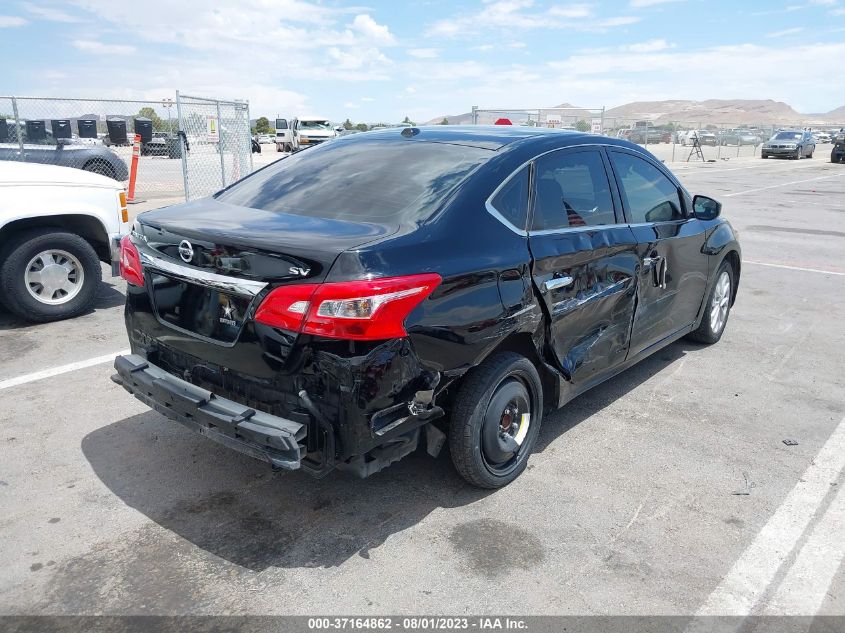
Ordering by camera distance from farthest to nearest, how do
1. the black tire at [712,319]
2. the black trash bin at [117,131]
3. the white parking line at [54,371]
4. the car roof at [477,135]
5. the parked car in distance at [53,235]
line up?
the black trash bin at [117,131], the parked car in distance at [53,235], the black tire at [712,319], the white parking line at [54,371], the car roof at [477,135]

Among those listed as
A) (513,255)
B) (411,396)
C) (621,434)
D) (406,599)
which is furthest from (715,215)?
(406,599)

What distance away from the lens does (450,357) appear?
302cm

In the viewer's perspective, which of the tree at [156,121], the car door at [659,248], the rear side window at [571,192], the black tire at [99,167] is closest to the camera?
the rear side window at [571,192]

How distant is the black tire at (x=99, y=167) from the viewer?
14.5m

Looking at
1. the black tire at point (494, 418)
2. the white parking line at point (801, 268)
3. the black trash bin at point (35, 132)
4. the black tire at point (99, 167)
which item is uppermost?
the black trash bin at point (35, 132)

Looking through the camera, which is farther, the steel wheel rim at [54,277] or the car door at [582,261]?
the steel wheel rim at [54,277]

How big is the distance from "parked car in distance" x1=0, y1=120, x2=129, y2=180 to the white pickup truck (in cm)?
2107

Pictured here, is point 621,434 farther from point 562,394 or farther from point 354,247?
point 354,247

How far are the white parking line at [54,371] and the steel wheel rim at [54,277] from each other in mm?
1163

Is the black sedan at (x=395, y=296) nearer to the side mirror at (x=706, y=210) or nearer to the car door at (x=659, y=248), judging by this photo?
the car door at (x=659, y=248)

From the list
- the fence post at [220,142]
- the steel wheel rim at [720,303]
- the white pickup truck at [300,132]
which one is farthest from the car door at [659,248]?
the white pickup truck at [300,132]

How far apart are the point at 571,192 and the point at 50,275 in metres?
4.62

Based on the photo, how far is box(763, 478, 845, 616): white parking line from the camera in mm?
2744

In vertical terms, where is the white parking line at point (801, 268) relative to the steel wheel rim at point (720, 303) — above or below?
below
